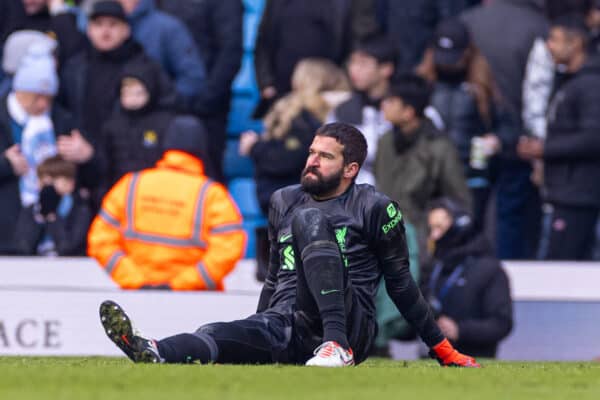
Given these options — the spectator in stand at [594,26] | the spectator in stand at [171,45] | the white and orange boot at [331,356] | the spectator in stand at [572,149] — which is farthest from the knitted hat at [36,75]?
the white and orange boot at [331,356]

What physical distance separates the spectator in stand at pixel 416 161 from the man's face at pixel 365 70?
517mm

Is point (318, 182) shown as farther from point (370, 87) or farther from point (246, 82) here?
point (246, 82)

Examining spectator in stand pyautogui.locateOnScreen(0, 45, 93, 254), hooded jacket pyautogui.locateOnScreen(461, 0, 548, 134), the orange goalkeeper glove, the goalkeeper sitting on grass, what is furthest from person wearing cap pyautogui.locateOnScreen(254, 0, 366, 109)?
the orange goalkeeper glove

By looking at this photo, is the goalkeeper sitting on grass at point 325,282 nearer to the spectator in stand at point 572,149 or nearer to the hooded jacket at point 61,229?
the spectator in stand at point 572,149

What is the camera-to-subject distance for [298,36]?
13.1m

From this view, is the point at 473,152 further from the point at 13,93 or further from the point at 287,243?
the point at 287,243

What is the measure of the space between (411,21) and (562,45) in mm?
1540

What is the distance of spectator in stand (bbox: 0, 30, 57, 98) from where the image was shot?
41.8 feet

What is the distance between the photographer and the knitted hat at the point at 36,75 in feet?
40.6

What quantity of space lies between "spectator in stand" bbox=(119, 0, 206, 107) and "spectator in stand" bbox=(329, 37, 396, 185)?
1.35m

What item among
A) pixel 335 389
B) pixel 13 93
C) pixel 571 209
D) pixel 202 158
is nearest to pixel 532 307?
pixel 571 209

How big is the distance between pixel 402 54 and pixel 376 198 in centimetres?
621

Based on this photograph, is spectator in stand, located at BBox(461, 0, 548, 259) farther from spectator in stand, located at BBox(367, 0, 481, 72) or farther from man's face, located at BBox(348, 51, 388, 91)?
man's face, located at BBox(348, 51, 388, 91)

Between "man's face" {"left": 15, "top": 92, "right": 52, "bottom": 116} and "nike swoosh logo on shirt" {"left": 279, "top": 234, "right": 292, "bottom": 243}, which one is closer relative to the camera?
"nike swoosh logo on shirt" {"left": 279, "top": 234, "right": 292, "bottom": 243}
